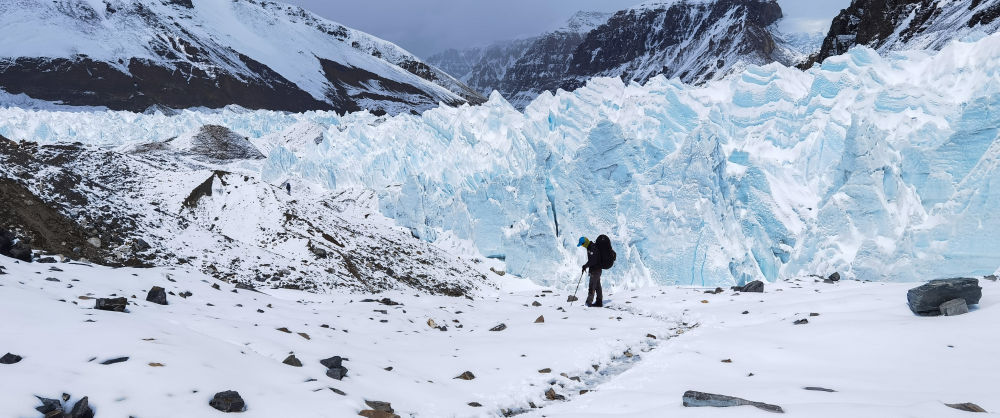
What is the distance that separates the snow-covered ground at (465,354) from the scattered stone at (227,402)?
8 cm

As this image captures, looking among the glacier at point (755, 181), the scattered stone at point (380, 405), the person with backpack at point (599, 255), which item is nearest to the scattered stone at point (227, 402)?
the scattered stone at point (380, 405)

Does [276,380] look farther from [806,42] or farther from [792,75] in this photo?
[806,42]

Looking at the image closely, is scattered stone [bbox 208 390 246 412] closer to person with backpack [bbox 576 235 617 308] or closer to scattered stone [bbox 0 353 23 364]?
scattered stone [bbox 0 353 23 364]

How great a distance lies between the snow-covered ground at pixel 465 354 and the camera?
382 centimetres

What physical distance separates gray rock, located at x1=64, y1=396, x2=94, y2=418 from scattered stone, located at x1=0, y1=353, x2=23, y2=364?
733mm

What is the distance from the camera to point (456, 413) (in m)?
4.76

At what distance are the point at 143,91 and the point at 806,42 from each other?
167 metres

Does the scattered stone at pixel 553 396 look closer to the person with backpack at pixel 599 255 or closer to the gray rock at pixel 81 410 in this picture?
the gray rock at pixel 81 410

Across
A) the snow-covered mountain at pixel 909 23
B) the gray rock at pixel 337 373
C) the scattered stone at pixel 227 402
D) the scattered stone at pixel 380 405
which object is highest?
the snow-covered mountain at pixel 909 23

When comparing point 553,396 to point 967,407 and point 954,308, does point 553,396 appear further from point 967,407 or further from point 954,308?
point 954,308

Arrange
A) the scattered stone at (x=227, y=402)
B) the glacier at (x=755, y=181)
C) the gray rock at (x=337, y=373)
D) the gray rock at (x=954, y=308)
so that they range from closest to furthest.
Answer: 1. the scattered stone at (x=227, y=402)
2. the gray rock at (x=337, y=373)
3. the gray rock at (x=954, y=308)
4. the glacier at (x=755, y=181)

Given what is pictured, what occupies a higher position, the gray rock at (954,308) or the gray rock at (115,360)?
the gray rock at (954,308)

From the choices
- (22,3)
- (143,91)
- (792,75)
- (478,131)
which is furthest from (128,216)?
(22,3)

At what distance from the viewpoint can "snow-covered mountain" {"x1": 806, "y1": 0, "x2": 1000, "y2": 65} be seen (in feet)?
167
